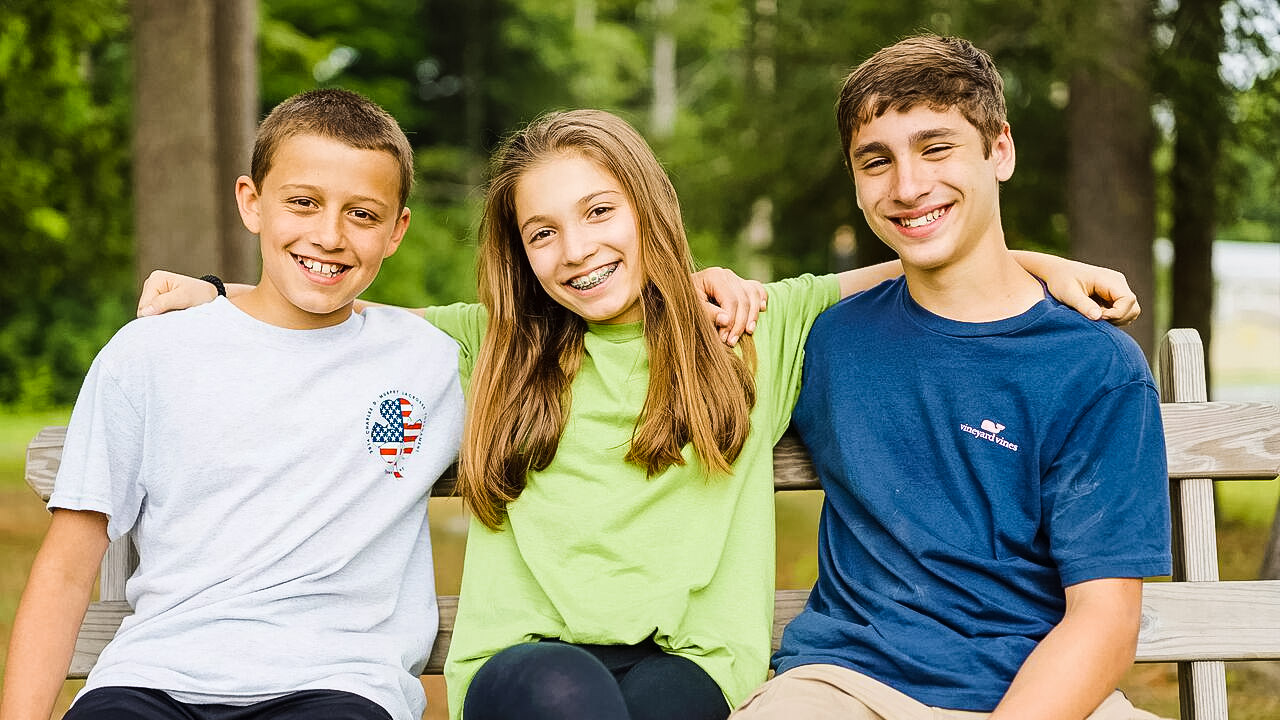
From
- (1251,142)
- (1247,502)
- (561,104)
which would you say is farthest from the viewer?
(561,104)

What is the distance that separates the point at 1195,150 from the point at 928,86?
620 centimetres

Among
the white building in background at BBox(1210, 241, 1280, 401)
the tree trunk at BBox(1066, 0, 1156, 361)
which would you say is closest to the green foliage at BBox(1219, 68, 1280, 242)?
the tree trunk at BBox(1066, 0, 1156, 361)

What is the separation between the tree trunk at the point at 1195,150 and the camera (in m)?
7.43

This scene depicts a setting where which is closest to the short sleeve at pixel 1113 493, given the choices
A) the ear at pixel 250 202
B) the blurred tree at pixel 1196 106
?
the ear at pixel 250 202

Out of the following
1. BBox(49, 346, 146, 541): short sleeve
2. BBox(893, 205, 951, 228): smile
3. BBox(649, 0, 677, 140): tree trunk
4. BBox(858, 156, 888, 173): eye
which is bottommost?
BBox(49, 346, 146, 541): short sleeve

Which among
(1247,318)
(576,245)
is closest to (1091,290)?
(576,245)

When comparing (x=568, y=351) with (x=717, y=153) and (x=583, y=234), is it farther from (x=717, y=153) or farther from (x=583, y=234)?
(x=717, y=153)

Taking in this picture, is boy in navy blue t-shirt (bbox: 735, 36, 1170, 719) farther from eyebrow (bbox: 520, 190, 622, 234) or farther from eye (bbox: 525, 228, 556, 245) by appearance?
eye (bbox: 525, 228, 556, 245)

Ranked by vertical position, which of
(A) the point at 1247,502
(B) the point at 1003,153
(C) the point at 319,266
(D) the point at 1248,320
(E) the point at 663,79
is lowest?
(D) the point at 1248,320

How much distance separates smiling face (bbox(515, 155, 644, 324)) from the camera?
2834mm

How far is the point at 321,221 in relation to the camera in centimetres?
282

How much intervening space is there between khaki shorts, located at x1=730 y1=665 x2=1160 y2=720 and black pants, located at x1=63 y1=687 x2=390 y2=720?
79cm

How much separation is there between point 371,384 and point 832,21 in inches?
276

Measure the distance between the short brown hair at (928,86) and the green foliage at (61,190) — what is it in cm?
722
